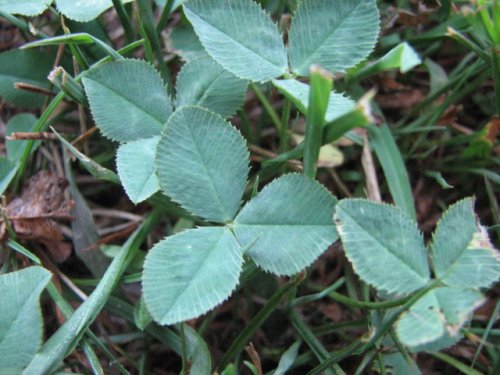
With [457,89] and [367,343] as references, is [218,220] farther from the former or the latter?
[457,89]

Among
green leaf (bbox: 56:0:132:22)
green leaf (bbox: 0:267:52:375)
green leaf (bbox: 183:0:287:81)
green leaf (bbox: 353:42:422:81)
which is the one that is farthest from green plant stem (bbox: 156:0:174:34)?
green leaf (bbox: 0:267:52:375)

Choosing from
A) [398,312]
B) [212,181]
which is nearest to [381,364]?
[398,312]

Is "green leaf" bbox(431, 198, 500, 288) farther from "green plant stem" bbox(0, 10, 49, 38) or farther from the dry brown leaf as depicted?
"green plant stem" bbox(0, 10, 49, 38)

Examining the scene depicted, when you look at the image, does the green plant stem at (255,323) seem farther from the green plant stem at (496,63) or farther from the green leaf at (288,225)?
the green plant stem at (496,63)

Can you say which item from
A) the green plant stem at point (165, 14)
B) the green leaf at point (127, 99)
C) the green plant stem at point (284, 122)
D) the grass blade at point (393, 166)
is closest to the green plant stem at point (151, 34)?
the green plant stem at point (165, 14)

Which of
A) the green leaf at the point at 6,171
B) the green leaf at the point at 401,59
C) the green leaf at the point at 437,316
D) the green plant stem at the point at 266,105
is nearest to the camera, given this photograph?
the green leaf at the point at 437,316

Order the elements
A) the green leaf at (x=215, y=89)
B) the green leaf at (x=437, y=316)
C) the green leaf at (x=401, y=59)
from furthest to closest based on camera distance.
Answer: the green leaf at (x=215, y=89)
the green leaf at (x=401, y=59)
the green leaf at (x=437, y=316)
